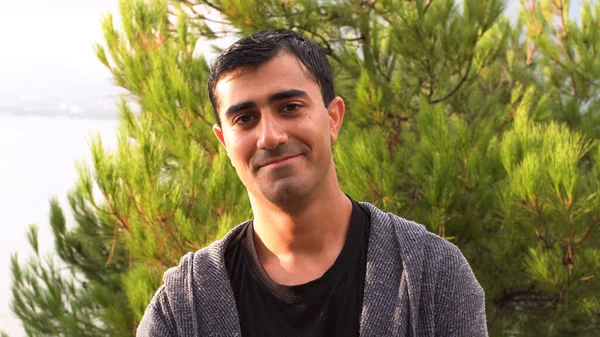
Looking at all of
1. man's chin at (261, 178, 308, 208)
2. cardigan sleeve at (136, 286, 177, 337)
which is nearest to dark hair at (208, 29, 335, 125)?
man's chin at (261, 178, 308, 208)

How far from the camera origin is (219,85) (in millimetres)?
895

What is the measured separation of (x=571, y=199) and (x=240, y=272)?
1.68m

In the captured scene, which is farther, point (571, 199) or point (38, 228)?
point (38, 228)

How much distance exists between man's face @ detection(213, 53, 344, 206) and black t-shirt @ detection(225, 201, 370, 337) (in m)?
0.09

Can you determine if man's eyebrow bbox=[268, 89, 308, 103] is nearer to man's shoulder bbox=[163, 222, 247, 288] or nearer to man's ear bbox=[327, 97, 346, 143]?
man's ear bbox=[327, 97, 346, 143]

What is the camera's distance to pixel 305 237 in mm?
883

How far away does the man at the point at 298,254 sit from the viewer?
2.72ft

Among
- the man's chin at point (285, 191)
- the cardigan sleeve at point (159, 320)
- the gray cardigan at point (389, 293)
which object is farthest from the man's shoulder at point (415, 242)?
the cardigan sleeve at point (159, 320)

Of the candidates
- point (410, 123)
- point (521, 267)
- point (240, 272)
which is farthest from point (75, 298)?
point (240, 272)

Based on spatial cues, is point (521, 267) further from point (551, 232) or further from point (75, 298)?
point (75, 298)

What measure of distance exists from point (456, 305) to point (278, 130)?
278mm

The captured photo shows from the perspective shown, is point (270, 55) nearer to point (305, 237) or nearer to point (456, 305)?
point (305, 237)

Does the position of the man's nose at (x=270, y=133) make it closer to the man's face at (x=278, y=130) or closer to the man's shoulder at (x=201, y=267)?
the man's face at (x=278, y=130)

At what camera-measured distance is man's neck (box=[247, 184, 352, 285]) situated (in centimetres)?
87
